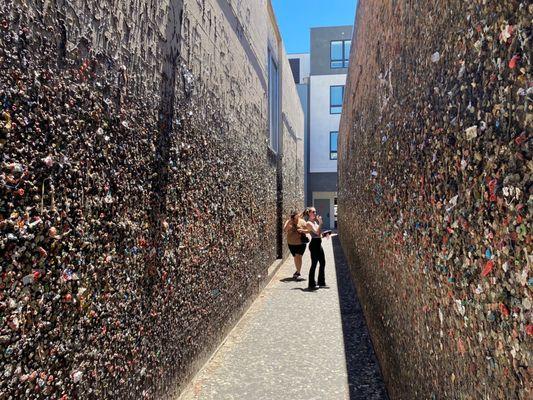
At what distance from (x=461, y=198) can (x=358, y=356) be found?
3.64m

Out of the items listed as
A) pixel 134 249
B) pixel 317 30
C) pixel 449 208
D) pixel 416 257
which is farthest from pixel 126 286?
pixel 317 30

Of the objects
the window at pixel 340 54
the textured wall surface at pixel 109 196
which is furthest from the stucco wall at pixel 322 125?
the textured wall surface at pixel 109 196

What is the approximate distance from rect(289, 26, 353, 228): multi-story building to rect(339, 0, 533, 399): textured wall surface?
27.7 m

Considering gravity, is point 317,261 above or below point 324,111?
below

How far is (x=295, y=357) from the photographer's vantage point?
4980 millimetres

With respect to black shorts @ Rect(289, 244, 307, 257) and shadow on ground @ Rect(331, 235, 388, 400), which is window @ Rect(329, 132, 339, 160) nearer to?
black shorts @ Rect(289, 244, 307, 257)

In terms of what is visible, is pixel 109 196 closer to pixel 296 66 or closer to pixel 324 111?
pixel 324 111

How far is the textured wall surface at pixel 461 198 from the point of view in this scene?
1.33 metres

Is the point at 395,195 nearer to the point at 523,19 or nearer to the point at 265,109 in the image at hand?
the point at 523,19

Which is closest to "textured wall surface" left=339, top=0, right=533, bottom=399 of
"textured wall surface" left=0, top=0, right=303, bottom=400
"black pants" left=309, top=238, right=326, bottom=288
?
"textured wall surface" left=0, top=0, right=303, bottom=400

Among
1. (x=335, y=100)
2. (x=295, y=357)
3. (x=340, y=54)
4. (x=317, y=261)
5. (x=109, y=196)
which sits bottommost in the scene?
(x=295, y=357)

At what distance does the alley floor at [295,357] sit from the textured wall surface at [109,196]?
356 millimetres

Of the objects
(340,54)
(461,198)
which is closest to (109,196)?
(461,198)

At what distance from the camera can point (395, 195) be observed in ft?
11.1
